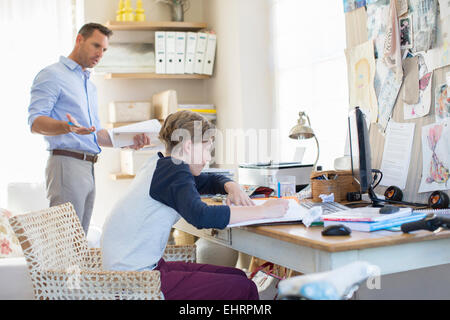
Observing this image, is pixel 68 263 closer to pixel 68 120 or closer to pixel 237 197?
pixel 237 197

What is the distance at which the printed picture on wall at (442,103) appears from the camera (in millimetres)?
1866

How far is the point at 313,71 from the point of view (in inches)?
116

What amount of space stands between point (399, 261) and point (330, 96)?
5.08 feet

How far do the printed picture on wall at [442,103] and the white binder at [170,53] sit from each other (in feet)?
6.90

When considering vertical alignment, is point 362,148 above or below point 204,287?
above

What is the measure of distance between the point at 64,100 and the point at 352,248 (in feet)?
5.96

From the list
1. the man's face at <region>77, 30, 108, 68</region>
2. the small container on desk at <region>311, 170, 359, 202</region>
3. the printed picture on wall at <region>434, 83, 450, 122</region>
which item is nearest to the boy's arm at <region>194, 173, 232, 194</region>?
the small container on desk at <region>311, 170, 359, 202</region>

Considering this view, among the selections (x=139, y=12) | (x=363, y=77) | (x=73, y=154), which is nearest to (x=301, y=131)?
(x=363, y=77)

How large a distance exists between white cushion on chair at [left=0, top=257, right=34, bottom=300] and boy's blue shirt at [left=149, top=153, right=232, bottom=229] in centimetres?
152

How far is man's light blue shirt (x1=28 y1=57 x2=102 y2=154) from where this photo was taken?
254 centimetres

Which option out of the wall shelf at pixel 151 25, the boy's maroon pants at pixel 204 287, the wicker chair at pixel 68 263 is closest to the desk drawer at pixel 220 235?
the wicker chair at pixel 68 263

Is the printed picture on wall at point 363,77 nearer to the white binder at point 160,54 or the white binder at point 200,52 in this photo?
the white binder at point 200,52
